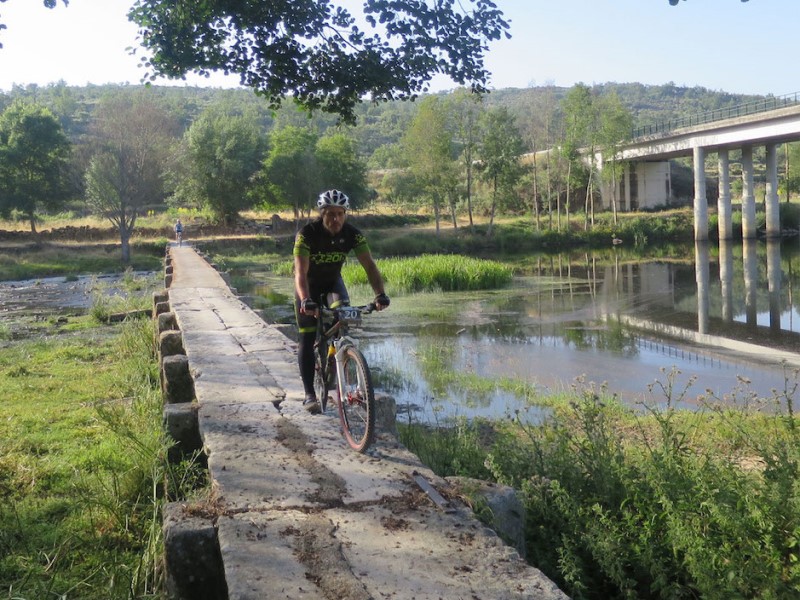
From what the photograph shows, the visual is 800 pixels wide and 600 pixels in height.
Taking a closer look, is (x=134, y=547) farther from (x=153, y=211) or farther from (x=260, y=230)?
(x=153, y=211)

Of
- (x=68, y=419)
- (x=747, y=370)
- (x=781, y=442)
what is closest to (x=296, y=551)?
(x=781, y=442)

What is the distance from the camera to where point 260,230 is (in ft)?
181

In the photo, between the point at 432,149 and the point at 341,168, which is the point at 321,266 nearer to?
the point at 432,149

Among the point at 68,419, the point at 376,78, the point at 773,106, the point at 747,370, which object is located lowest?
the point at 747,370

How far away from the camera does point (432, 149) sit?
53406mm

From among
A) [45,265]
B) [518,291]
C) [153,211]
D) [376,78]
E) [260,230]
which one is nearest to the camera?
[376,78]

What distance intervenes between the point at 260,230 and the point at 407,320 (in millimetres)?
35838

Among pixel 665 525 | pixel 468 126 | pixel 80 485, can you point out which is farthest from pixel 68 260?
pixel 665 525

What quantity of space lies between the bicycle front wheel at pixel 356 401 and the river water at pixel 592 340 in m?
2.32

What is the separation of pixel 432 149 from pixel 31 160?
2907 cm

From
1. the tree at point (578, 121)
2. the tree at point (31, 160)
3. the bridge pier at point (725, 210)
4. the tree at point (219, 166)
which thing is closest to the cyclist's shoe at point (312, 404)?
the bridge pier at point (725, 210)

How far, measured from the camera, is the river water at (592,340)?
12547 millimetres

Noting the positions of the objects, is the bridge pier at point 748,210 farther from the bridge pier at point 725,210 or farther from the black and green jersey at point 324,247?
the black and green jersey at point 324,247

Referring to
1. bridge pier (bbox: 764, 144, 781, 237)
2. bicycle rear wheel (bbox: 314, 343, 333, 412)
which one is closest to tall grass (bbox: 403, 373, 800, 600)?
bicycle rear wheel (bbox: 314, 343, 333, 412)
